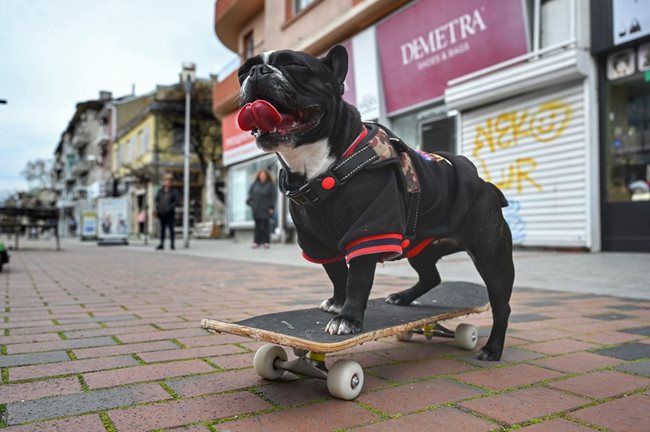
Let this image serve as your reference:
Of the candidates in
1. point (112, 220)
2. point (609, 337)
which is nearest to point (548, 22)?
point (609, 337)

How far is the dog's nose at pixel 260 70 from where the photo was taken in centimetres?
184

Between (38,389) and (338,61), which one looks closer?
(38,389)

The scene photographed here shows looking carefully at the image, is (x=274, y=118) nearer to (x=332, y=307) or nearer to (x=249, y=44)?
(x=332, y=307)

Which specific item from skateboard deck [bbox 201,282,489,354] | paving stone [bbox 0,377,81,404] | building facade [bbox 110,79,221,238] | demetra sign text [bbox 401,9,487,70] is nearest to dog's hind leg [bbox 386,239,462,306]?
skateboard deck [bbox 201,282,489,354]

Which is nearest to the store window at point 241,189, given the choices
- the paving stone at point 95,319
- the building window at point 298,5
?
the building window at point 298,5

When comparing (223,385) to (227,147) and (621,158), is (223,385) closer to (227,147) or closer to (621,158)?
Answer: (621,158)

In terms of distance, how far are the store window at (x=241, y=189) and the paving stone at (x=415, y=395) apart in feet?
53.1

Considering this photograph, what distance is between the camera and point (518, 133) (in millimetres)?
9562

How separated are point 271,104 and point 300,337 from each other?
2.61ft

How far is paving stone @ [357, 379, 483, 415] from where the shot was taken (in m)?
1.74

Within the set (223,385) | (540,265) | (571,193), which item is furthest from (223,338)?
(571,193)

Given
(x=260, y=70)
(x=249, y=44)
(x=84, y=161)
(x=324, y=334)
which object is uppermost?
(x=84, y=161)

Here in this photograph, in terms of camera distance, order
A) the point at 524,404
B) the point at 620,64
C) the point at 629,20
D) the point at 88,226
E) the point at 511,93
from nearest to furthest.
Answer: the point at 524,404, the point at 629,20, the point at 620,64, the point at 511,93, the point at 88,226

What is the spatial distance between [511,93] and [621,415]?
8616 mm
